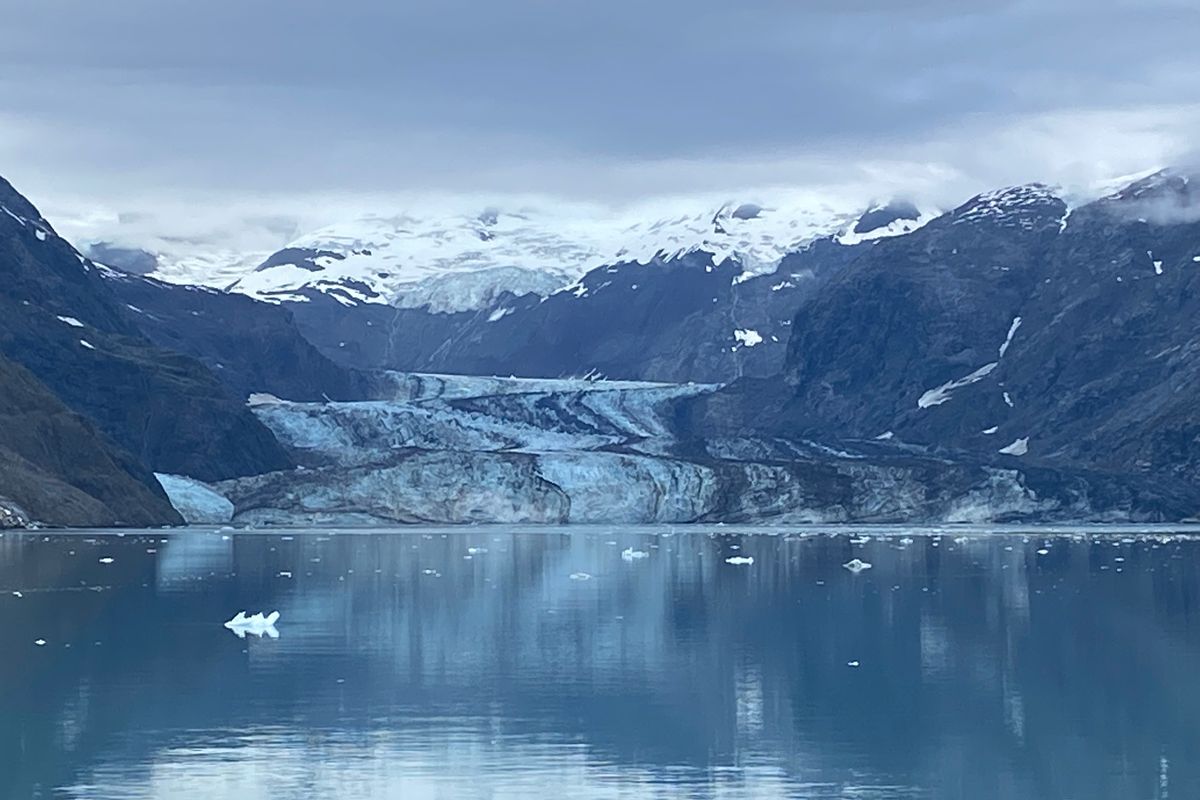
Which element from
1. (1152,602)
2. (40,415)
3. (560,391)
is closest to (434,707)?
(1152,602)

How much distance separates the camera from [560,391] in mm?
171000

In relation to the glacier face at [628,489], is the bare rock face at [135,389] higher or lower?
higher

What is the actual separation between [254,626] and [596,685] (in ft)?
34.8

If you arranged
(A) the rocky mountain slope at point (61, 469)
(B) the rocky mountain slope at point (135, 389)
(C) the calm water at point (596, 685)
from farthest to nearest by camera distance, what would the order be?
(B) the rocky mountain slope at point (135, 389) < (A) the rocky mountain slope at point (61, 469) < (C) the calm water at point (596, 685)

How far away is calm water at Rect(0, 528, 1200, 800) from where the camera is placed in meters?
26.1

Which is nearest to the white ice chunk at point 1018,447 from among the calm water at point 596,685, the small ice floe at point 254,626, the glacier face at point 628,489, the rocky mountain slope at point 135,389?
the glacier face at point 628,489

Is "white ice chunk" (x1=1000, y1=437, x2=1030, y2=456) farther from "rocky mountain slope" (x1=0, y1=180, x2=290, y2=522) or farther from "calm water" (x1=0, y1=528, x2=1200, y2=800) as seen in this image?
"calm water" (x1=0, y1=528, x2=1200, y2=800)

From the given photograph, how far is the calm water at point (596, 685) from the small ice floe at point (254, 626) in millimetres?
385

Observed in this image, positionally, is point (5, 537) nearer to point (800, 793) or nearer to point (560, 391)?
point (800, 793)

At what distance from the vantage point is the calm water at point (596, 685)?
26078 mm

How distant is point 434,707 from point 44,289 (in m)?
125

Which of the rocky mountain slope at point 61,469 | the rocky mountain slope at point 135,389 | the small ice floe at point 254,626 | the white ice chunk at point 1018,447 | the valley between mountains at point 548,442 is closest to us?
the small ice floe at point 254,626


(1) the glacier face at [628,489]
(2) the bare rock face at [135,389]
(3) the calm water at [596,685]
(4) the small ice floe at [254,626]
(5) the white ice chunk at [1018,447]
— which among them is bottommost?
(3) the calm water at [596,685]

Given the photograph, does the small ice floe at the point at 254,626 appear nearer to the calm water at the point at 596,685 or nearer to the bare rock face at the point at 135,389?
the calm water at the point at 596,685
